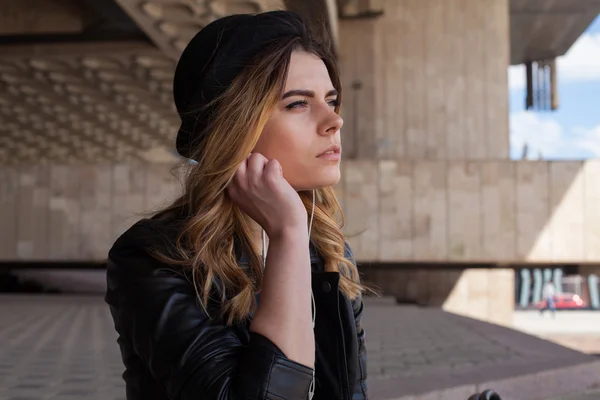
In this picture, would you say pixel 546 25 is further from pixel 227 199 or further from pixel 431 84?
pixel 227 199

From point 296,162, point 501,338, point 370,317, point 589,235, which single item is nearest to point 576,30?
point 589,235

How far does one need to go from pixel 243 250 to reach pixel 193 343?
1.00 feet

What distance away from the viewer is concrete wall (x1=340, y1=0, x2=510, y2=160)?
61.3 feet

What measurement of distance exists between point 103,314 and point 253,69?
9005 millimetres

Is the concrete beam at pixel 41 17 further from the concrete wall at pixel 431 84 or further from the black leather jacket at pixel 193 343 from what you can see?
the black leather jacket at pixel 193 343

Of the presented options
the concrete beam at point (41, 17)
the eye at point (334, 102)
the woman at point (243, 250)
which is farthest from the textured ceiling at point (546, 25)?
the woman at point (243, 250)

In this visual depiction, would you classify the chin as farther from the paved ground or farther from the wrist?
the paved ground

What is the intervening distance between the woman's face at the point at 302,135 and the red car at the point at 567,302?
22.8 metres

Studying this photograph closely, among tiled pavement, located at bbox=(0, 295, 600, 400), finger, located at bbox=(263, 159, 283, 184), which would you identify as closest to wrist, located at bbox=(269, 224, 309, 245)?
finger, located at bbox=(263, 159, 283, 184)

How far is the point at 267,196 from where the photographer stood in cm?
146

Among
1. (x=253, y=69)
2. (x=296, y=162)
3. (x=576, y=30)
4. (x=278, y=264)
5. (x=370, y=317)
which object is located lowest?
(x=370, y=317)

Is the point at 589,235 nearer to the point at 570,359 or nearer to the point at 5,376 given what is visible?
the point at 570,359

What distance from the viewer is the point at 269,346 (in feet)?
4.33

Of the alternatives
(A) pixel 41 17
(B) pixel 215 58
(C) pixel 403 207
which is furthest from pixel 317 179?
(A) pixel 41 17
